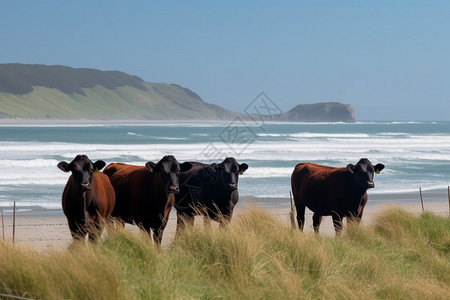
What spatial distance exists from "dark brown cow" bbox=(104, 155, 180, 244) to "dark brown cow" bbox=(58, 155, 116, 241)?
86cm

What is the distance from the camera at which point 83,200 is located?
970cm

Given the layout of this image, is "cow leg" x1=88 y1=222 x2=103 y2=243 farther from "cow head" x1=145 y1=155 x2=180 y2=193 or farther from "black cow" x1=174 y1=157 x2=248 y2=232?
"black cow" x1=174 y1=157 x2=248 y2=232

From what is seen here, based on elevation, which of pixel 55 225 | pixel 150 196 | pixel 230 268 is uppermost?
pixel 150 196

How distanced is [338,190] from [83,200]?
205 inches

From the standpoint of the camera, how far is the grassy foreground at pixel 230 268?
256 inches

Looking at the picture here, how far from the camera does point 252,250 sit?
8.05m

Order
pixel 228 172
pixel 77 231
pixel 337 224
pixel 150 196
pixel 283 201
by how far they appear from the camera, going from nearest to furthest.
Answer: pixel 77 231 → pixel 150 196 → pixel 228 172 → pixel 337 224 → pixel 283 201

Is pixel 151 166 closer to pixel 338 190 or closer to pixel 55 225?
pixel 338 190

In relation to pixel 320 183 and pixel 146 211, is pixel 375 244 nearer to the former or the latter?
pixel 320 183

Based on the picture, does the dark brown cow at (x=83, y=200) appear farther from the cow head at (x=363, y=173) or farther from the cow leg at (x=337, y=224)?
the cow head at (x=363, y=173)

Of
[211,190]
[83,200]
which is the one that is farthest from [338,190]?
[83,200]

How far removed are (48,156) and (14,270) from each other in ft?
126

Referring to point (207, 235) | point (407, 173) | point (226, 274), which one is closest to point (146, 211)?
point (207, 235)

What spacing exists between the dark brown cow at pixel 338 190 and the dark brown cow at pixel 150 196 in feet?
10.8
